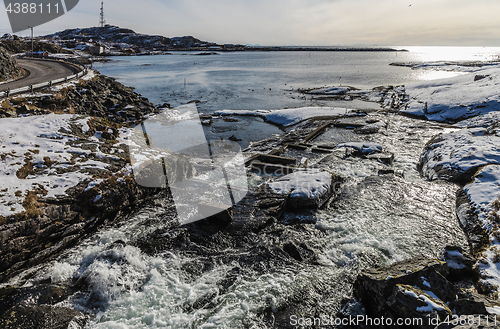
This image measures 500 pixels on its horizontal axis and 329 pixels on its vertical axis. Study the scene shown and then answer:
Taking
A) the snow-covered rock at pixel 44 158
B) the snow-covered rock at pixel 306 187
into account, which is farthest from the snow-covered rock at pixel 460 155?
the snow-covered rock at pixel 44 158

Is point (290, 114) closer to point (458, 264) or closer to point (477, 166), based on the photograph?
point (477, 166)

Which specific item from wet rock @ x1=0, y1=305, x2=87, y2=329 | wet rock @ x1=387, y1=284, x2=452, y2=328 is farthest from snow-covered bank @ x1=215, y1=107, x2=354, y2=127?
wet rock @ x1=0, y1=305, x2=87, y2=329

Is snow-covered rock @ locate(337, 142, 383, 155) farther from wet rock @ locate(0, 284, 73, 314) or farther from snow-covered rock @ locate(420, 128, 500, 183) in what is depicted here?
wet rock @ locate(0, 284, 73, 314)

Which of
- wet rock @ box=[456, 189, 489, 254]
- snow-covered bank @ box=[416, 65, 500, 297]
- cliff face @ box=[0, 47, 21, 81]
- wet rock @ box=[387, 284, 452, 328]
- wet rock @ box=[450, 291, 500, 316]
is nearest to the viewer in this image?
wet rock @ box=[387, 284, 452, 328]

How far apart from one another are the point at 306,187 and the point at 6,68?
35.6 metres

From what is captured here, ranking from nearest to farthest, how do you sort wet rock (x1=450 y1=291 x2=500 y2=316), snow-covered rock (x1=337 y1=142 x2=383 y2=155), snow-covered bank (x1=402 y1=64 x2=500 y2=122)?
1. wet rock (x1=450 y1=291 x2=500 y2=316)
2. snow-covered rock (x1=337 y1=142 x2=383 y2=155)
3. snow-covered bank (x1=402 y1=64 x2=500 y2=122)

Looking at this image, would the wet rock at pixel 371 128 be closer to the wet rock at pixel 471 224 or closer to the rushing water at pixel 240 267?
the rushing water at pixel 240 267

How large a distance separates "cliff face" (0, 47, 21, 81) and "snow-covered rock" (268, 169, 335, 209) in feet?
106

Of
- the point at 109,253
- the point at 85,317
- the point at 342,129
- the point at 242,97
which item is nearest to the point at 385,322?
the point at 85,317

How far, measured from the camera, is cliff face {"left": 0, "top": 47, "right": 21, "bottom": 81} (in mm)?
26219

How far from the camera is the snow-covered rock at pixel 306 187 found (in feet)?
40.1

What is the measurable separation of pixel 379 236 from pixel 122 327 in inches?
384

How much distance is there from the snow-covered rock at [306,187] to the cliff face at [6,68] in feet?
106

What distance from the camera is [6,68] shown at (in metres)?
27.1
